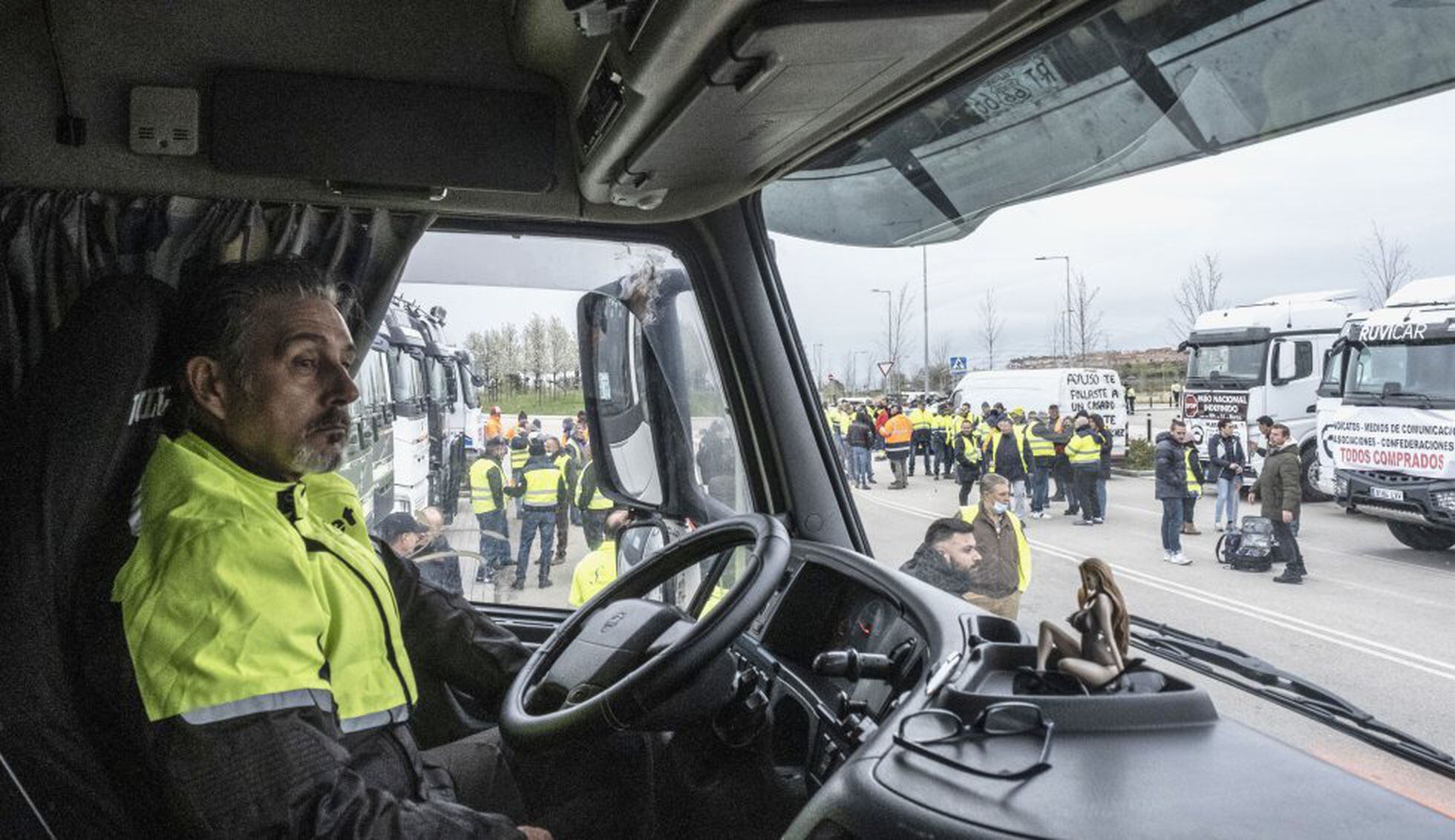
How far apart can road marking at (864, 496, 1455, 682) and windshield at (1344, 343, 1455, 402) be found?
33 centimetres

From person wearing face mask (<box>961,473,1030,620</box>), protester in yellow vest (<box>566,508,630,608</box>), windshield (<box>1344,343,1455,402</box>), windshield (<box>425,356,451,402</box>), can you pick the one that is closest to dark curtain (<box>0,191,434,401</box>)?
windshield (<box>425,356,451,402</box>)

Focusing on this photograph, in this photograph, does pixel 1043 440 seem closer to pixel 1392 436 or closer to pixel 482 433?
pixel 1392 436

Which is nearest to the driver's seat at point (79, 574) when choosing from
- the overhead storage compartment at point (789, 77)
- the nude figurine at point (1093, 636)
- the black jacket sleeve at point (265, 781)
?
the black jacket sleeve at point (265, 781)

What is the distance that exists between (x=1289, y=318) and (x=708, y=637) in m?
1.02

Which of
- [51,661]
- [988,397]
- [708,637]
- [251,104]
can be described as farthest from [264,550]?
[988,397]

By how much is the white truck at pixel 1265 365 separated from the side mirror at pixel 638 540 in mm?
1448

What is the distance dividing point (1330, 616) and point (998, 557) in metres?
0.77

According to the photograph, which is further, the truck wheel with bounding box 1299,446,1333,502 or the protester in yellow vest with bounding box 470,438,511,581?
the protester in yellow vest with bounding box 470,438,511,581

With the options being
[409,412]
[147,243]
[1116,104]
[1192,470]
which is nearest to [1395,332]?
[1192,470]

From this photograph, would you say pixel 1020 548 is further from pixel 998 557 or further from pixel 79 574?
pixel 79 574

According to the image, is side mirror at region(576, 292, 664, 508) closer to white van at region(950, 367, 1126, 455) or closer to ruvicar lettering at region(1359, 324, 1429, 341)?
white van at region(950, 367, 1126, 455)

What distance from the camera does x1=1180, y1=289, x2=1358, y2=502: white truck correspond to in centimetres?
145

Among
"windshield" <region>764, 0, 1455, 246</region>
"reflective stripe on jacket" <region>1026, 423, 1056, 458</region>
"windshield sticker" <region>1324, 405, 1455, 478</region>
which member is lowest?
"reflective stripe on jacket" <region>1026, 423, 1056, 458</region>

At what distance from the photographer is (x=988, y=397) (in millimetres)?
2307
